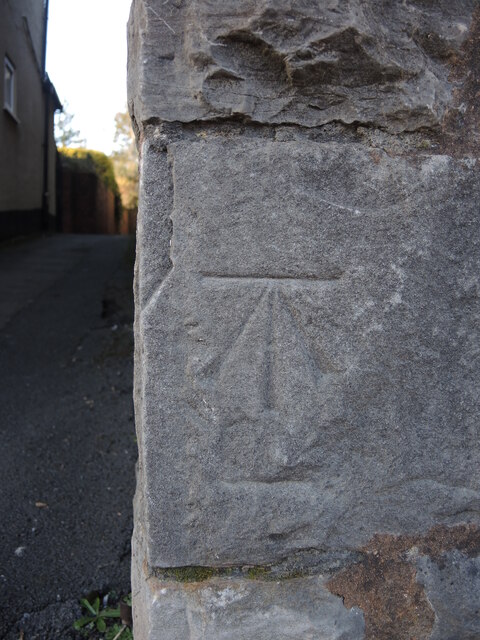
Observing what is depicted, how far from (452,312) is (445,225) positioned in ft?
0.67

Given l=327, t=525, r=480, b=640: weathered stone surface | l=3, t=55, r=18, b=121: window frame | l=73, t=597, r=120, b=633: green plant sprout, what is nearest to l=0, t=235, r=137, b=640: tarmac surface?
l=73, t=597, r=120, b=633: green plant sprout

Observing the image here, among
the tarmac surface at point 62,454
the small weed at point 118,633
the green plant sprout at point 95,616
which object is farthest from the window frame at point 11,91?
the small weed at point 118,633

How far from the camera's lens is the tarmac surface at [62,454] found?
2.16m

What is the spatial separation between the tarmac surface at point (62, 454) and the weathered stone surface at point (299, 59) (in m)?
1.62

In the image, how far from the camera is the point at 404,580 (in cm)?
153

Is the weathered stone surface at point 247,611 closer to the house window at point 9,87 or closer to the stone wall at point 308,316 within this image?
the stone wall at point 308,316

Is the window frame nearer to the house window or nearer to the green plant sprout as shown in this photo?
the house window

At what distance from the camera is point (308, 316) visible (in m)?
1.45

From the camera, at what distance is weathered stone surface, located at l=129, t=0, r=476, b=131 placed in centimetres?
136

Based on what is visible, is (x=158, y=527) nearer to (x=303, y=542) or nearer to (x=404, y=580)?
(x=303, y=542)

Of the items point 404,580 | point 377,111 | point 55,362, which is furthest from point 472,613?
point 55,362

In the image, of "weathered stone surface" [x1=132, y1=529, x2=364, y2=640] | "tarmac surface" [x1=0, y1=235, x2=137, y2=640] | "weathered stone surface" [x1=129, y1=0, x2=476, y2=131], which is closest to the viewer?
"weathered stone surface" [x1=129, y1=0, x2=476, y2=131]

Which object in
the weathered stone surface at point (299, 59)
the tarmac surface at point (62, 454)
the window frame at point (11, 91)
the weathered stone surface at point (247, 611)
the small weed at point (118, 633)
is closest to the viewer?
the weathered stone surface at point (299, 59)

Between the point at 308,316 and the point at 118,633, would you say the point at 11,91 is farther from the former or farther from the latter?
the point at 308,316
